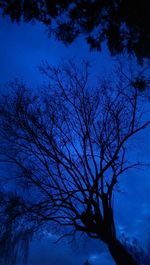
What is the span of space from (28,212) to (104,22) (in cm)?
938

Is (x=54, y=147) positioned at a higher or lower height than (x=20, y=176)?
higher

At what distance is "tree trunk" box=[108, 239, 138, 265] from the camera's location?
24.6ft

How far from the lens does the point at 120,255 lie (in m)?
7.73

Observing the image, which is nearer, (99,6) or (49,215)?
(99,6)

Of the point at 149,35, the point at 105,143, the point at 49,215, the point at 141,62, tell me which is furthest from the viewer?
the point at 105,143

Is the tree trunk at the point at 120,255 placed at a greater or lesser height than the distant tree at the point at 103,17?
lesser

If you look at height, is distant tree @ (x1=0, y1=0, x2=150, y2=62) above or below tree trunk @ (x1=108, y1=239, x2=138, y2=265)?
above

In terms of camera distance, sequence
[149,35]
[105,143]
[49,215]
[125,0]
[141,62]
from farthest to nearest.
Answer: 1. [105,143]
2. [49,215]
3. [141,62]
4. [149,35]
5. [125,0]

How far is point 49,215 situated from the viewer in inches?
373

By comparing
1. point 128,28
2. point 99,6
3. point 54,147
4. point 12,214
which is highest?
point 99,6

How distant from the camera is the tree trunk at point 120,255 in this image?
7.50 metres

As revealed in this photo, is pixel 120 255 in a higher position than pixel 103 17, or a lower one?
lower

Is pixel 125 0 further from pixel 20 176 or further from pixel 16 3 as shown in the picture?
pixel 20 176

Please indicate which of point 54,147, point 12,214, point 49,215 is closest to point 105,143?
point 54,147
